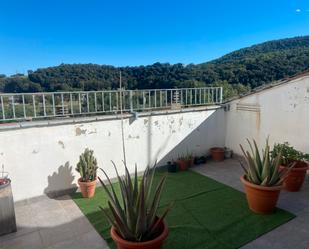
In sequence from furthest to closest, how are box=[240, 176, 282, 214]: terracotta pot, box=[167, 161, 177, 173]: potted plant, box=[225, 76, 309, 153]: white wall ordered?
box=[167, 161, 177, 173]: potted plant → box=[225, 76, 309, 153]: white wall → box=[240, 176, 282, 214]: terracotta pot

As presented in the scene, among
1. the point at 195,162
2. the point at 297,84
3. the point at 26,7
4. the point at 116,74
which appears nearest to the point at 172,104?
the point at 195,162

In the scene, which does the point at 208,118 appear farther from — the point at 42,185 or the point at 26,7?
the point at 26,7

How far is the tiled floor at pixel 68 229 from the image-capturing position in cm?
279

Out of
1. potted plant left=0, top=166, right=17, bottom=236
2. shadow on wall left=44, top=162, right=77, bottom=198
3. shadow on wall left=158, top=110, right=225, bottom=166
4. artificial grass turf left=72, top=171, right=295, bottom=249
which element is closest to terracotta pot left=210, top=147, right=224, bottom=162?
shadow on wall left=158, top=110, right=225, bottom=166

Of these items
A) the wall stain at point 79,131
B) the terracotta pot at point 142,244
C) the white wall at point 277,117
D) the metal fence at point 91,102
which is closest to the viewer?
the terracotta pot at point 142,244

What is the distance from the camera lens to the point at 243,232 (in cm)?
298

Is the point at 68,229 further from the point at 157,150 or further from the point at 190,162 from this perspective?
the point at 190,162

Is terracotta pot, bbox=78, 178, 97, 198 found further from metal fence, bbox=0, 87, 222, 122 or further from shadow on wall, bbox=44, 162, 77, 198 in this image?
metal fence, bbox=0, 87, 222, 122

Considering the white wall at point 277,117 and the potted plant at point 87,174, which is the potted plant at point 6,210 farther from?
the white wall at point 277,117

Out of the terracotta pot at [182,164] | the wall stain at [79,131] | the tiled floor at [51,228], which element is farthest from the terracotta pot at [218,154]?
the tiled floor at [51,228]

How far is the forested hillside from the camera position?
18.5 ft

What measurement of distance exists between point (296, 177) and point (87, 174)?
151 inches

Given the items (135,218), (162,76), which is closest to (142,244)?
(135,218)

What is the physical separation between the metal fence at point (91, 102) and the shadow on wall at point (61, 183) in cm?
106
